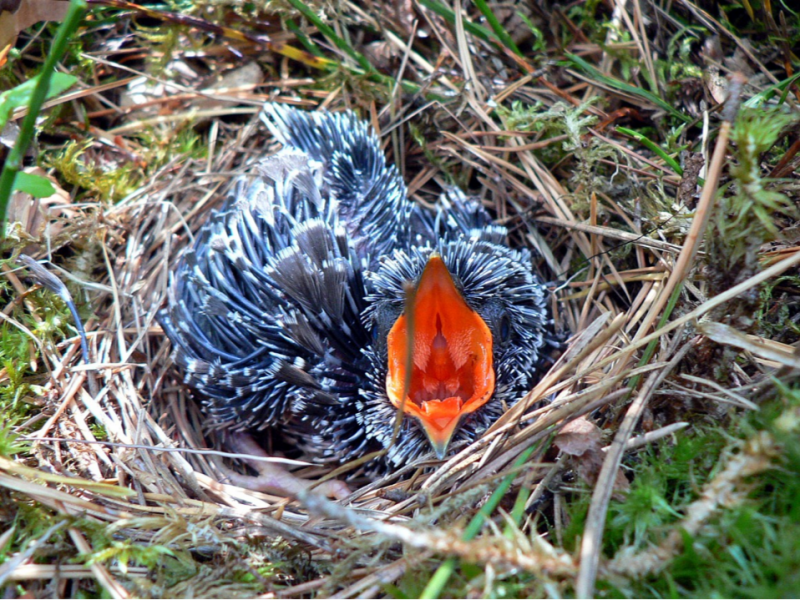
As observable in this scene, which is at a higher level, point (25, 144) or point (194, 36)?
point (194, 36)

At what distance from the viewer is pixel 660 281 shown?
1952 millimetres

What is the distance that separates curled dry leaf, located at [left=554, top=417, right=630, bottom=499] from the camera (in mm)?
1434

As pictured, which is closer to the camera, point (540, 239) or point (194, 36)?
point (540, 239)

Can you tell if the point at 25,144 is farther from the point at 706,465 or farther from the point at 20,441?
the point at 706,465

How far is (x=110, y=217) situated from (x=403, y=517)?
169cm

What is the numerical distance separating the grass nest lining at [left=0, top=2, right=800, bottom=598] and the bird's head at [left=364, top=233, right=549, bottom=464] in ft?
0.44

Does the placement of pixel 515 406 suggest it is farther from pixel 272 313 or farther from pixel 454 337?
pixel 272 313

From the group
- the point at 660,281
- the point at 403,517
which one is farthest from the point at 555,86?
the point at 403,517

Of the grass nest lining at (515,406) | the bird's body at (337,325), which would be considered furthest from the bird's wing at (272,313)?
the grass nest lining at (515,406)

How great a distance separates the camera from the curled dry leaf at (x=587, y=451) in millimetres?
1434

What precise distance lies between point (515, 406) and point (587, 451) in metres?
0.36

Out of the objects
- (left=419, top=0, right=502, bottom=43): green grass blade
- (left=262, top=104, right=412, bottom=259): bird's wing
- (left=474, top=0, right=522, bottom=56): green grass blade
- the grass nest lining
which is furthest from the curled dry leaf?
(left=419, top=0, right=502, bottom=43): green grass blade

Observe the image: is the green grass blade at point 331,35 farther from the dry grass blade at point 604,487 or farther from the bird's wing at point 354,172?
the dry grass blade at point 604,487

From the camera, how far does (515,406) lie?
1787 millimetres
